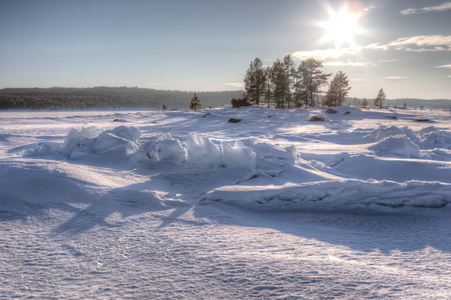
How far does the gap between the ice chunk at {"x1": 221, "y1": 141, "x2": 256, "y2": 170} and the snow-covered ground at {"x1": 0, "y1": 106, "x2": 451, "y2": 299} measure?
2 centimetres

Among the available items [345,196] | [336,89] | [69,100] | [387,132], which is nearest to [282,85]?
[336,89]

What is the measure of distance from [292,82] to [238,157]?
36.4 metres

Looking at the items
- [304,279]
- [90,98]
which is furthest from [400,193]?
[90,98]

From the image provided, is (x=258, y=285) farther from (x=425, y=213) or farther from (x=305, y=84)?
(x=305, y=84)

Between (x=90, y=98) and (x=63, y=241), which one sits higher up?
(x=90, y=98)

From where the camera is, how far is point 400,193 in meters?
2.52

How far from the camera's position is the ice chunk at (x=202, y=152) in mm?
3826

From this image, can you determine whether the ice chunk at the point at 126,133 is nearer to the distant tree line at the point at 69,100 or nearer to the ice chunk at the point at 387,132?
the ice chunk at the point at 387,132

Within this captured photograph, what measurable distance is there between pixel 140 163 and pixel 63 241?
7.79 feet

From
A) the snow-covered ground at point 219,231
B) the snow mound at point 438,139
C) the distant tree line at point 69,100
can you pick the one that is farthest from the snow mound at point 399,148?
the distant tree line at point 69,100

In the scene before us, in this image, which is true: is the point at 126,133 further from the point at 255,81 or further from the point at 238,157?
the point at 255,81

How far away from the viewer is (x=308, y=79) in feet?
117

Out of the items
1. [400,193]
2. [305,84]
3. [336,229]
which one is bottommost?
[336,229]

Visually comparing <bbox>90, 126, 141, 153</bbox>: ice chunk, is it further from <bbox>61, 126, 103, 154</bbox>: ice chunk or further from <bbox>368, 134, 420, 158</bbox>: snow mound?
<bbox>368, 134, 420, 158</bbox>: snow mound
